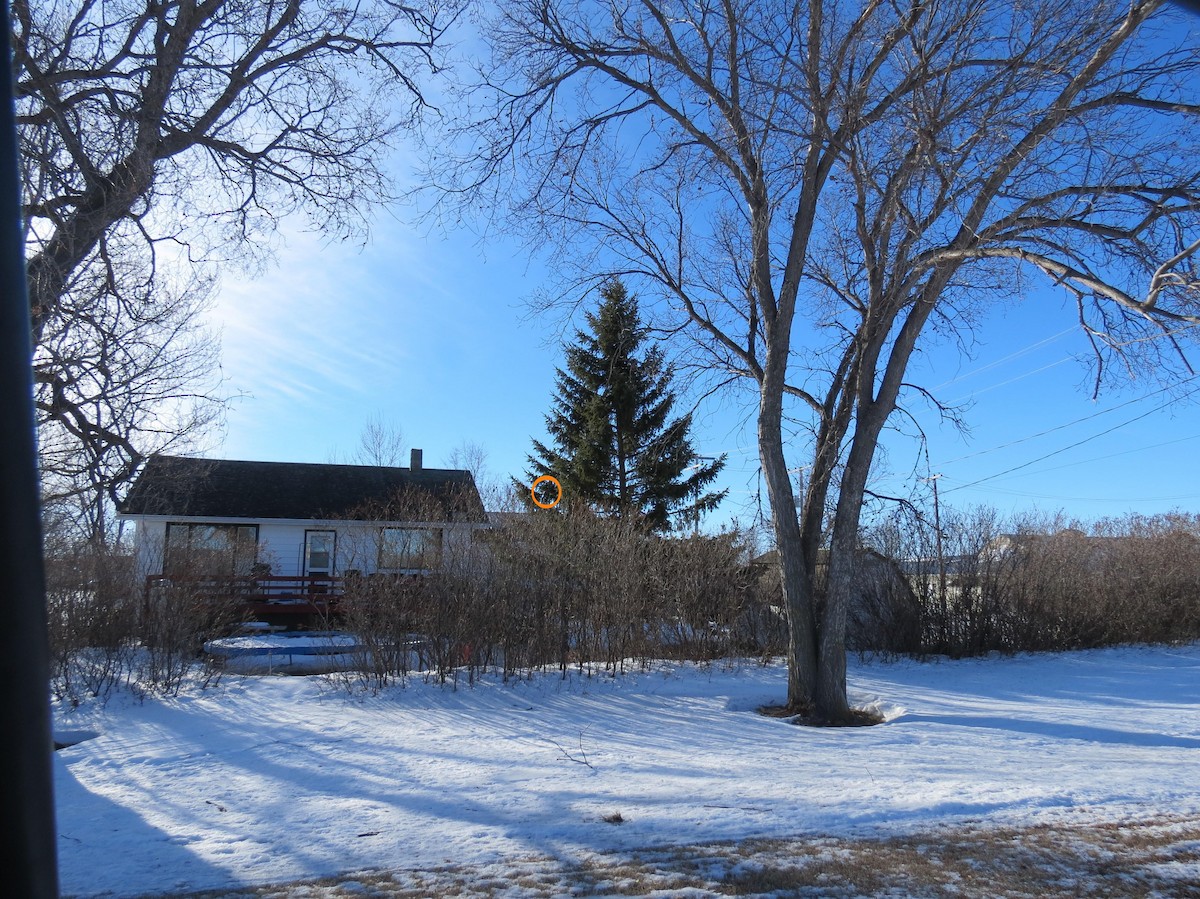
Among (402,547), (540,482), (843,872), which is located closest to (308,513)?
(402,547)

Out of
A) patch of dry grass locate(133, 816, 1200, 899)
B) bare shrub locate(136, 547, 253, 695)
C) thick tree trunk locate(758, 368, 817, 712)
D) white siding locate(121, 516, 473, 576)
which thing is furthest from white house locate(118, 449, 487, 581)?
patch of dry grass locate(133, 816, 1200, 899)

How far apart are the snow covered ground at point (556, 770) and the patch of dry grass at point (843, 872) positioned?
198 millimetres

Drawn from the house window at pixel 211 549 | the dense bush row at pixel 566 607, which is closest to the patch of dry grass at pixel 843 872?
the dense bush row at pixel 566 607

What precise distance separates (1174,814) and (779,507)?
17.5 ft

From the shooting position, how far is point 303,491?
96.9 feet

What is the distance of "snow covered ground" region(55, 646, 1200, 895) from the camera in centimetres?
523

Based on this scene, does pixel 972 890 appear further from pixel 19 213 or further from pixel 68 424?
pixel 68 424

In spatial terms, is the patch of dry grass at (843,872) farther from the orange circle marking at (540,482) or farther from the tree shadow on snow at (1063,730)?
the orange circle marking at (540,482)

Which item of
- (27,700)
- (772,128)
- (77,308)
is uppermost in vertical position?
(772,128)

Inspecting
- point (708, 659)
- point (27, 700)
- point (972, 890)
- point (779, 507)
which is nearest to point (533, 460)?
point (708, 659)

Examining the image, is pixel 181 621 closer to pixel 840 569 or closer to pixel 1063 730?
pixel 840 569

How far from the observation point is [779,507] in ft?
34.3

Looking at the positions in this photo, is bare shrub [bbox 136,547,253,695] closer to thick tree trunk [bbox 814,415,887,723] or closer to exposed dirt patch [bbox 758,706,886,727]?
exposed dirt patch [bbox 758,706,886,727]

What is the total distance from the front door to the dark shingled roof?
33.8 inches
